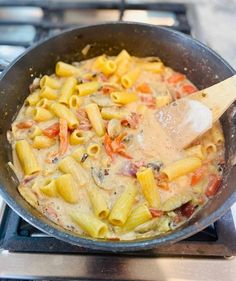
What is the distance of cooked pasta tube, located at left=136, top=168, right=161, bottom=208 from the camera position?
3.86ft

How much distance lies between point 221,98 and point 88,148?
0.48m

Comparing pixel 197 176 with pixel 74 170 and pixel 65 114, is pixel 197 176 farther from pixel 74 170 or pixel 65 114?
pixel 65 114

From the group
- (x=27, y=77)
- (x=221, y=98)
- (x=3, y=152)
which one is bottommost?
(x=3, y=152)

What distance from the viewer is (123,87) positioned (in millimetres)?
1537

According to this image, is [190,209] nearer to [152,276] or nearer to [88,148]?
[152,276]

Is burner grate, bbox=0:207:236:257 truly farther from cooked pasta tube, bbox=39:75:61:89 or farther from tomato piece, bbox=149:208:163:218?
cooked pasta tube, bbox=39:75:61:89

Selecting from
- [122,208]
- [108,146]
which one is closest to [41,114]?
[108,146]

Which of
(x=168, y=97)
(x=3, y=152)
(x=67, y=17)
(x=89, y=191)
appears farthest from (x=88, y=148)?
(x=67, y=17)

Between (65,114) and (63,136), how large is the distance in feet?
0.29

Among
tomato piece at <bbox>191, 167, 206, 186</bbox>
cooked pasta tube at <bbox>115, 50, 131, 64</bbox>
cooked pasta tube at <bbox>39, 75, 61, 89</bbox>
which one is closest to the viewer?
tomato piece at <bbox>191, 167, 206, 186</bbox>

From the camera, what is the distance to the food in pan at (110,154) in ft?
3.78

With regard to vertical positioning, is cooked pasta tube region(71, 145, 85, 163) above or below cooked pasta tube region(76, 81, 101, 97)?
below

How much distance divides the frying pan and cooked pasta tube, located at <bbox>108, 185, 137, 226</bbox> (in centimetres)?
18

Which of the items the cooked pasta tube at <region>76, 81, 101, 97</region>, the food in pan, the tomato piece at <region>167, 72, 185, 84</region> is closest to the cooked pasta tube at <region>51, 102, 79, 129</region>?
the food in pan
